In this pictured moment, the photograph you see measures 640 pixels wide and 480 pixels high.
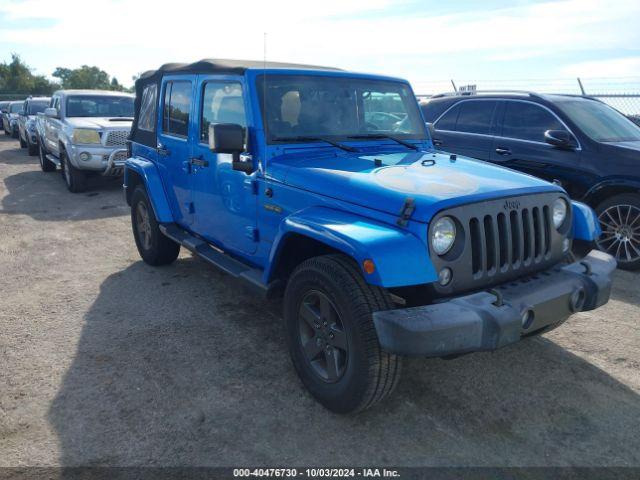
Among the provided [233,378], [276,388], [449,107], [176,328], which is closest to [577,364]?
[276,388]

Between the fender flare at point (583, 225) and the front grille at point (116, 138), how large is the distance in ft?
27.0

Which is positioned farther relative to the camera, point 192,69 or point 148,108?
point 148,108

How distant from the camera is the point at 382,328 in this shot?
2492mm

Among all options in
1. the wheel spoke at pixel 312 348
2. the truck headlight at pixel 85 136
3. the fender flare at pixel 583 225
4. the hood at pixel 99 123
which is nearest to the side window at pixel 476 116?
the fender flare at pixel 583 225

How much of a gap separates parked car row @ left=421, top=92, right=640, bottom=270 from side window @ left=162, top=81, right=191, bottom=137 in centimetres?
235

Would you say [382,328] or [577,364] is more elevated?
[382,328]

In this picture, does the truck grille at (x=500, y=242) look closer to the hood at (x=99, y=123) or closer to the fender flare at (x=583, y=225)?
the fender flare at (x=583, y=225)

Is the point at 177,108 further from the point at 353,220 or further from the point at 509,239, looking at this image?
the point at 509,239

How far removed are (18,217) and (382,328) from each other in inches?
290

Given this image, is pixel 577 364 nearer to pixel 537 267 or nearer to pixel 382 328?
pixel 537 267

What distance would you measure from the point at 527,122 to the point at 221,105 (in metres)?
4.05

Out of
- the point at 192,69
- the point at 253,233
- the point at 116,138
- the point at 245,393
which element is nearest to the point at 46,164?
the point at 116,138

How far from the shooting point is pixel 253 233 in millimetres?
A: 3781

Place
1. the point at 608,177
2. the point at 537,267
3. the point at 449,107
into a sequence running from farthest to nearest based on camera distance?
1. the point at 449,107
2. the point at 608,177
3. the point at 537,267
